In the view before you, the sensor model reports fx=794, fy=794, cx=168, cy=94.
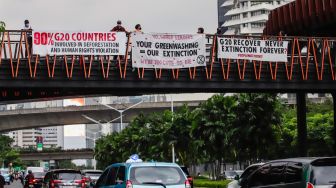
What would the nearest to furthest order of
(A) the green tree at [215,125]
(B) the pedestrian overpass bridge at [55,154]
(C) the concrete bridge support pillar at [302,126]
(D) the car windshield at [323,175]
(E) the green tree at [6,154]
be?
1. (D) the car windshield at [323,175]
2. (C) the concrete bridge support pillar at [302,126]
3. (A) the green tree at [215,125]
4. (B) the pedestrian overpass bridge at [55,154]
5. (E) the green tree at [6,154]

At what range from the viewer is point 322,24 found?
42531 mm

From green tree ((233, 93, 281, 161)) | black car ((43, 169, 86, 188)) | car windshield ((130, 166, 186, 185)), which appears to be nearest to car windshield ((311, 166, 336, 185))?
car windshield ((130, 166, 186, 185))

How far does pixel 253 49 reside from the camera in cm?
3578

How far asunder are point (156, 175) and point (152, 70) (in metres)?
16.6

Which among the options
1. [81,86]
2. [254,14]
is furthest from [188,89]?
[254,14]

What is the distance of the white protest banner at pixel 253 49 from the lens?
35.4 metres

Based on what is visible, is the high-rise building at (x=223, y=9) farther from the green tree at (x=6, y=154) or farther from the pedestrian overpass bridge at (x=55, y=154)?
the green tree at (x=6, y=154)

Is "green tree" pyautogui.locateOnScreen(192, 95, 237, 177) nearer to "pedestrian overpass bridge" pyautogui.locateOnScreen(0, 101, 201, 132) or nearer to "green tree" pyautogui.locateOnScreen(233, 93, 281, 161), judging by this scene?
"green tree" pyautogui.locateOnScreen(233, 93, 281, 161)

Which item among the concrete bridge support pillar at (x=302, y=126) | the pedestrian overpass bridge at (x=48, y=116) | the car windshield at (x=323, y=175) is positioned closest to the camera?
the car windshield at (x=323, y=175)

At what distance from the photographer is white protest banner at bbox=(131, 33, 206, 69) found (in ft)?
113

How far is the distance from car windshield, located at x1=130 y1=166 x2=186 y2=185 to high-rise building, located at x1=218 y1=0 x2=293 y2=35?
435 feet

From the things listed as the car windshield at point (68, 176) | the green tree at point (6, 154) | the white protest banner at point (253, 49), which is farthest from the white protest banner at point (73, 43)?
the green tree at point (6, 154)

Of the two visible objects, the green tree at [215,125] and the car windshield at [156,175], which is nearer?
the car windshield at [156,175]

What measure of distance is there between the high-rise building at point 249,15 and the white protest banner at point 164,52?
116m
